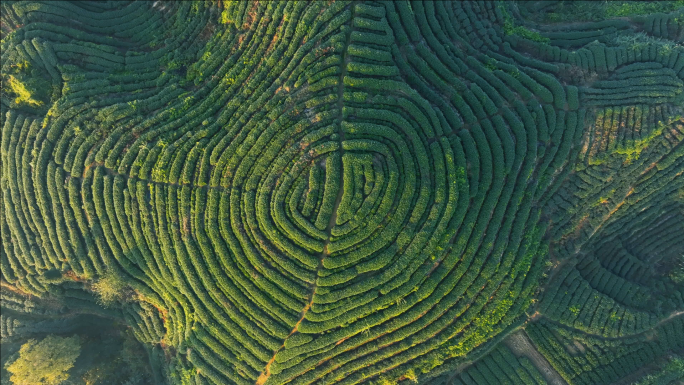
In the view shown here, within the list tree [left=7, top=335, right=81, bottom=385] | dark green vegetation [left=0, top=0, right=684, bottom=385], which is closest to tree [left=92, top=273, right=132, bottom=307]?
dark green vegetation [left=0, top=0, right=684, bottom=385]

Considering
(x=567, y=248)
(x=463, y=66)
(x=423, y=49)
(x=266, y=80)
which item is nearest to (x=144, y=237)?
(x=266, y=80)

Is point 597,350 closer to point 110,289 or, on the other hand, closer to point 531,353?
point 531,353

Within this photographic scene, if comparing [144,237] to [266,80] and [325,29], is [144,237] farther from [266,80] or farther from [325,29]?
[325,29]

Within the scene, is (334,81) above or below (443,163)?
above

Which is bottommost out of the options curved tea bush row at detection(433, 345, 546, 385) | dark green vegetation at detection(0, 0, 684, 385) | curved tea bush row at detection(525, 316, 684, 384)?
curved tea bush row at detection(525, 316, 684, 384)

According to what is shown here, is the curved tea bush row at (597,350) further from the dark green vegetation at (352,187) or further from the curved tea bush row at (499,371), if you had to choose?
the curved tea bush row at (499,371)

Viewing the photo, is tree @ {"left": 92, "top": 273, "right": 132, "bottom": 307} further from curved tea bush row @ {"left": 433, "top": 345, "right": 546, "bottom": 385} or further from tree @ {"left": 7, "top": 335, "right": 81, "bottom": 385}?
curved tea bush row @ {"left": 433, "top": 345, "right": 546, "bottom": 385}
